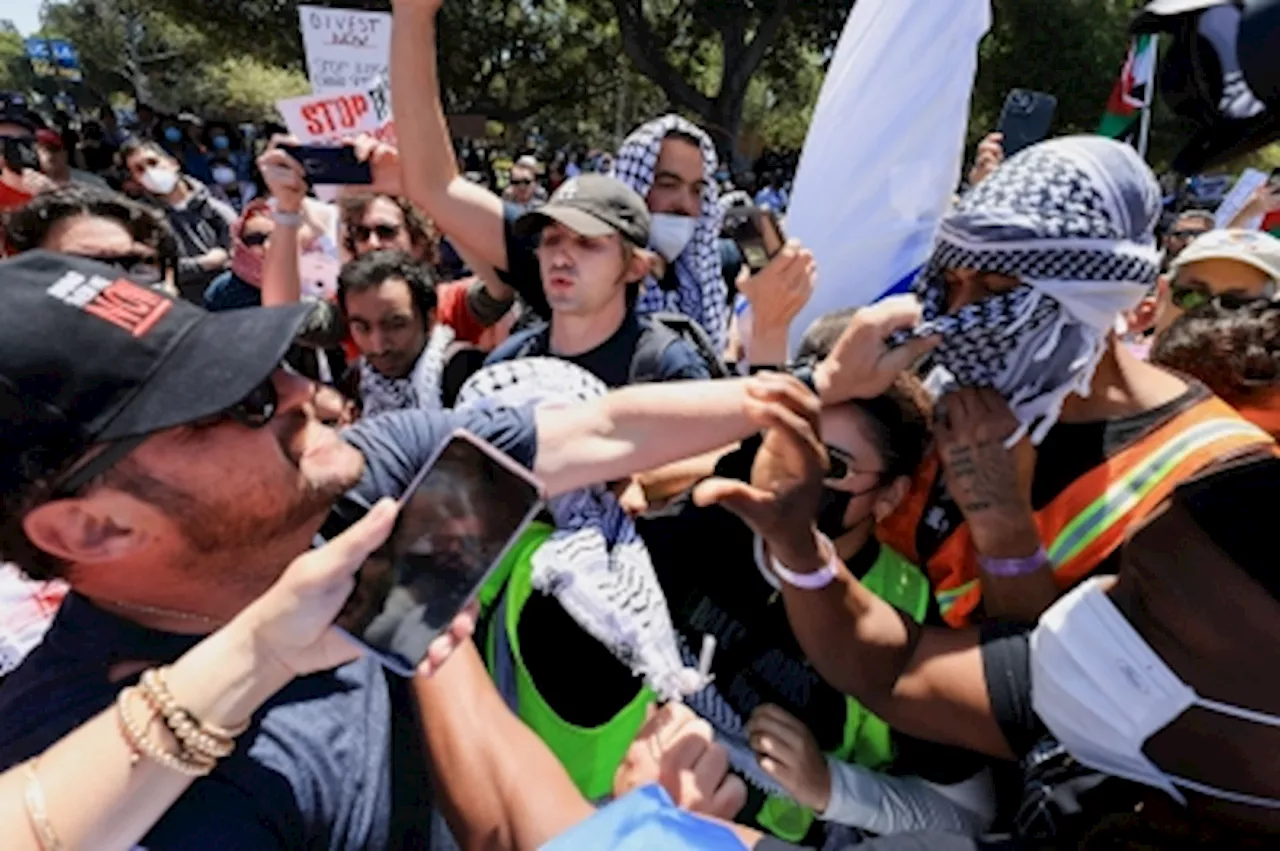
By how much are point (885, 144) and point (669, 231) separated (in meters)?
0.69

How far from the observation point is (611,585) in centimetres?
152

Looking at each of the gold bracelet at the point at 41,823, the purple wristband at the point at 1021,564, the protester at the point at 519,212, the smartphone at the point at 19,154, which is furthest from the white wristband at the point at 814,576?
the smartphone at the point at 19,154

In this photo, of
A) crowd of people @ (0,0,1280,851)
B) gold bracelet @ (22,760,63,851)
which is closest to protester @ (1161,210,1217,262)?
crowd of people @ (0,0,1280,851)

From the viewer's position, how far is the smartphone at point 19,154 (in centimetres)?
547

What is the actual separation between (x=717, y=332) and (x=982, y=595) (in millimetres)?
1720

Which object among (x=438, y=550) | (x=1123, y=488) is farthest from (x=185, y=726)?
(x=1123, y=488)

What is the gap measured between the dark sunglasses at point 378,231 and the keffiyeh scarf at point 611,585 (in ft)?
6.51

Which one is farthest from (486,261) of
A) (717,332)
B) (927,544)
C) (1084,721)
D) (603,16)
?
(603,16)

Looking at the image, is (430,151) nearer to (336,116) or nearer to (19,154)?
(336,116)

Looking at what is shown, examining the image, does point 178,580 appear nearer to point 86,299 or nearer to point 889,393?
point 86,299

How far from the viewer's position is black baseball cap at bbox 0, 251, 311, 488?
100 cm

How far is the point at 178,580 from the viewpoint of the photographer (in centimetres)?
117

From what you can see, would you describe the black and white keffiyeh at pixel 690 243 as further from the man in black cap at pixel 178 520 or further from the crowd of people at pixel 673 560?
the man in black cap at pixel 178 520

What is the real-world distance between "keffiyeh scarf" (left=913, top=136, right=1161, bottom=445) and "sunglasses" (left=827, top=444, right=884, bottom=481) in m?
0.27
